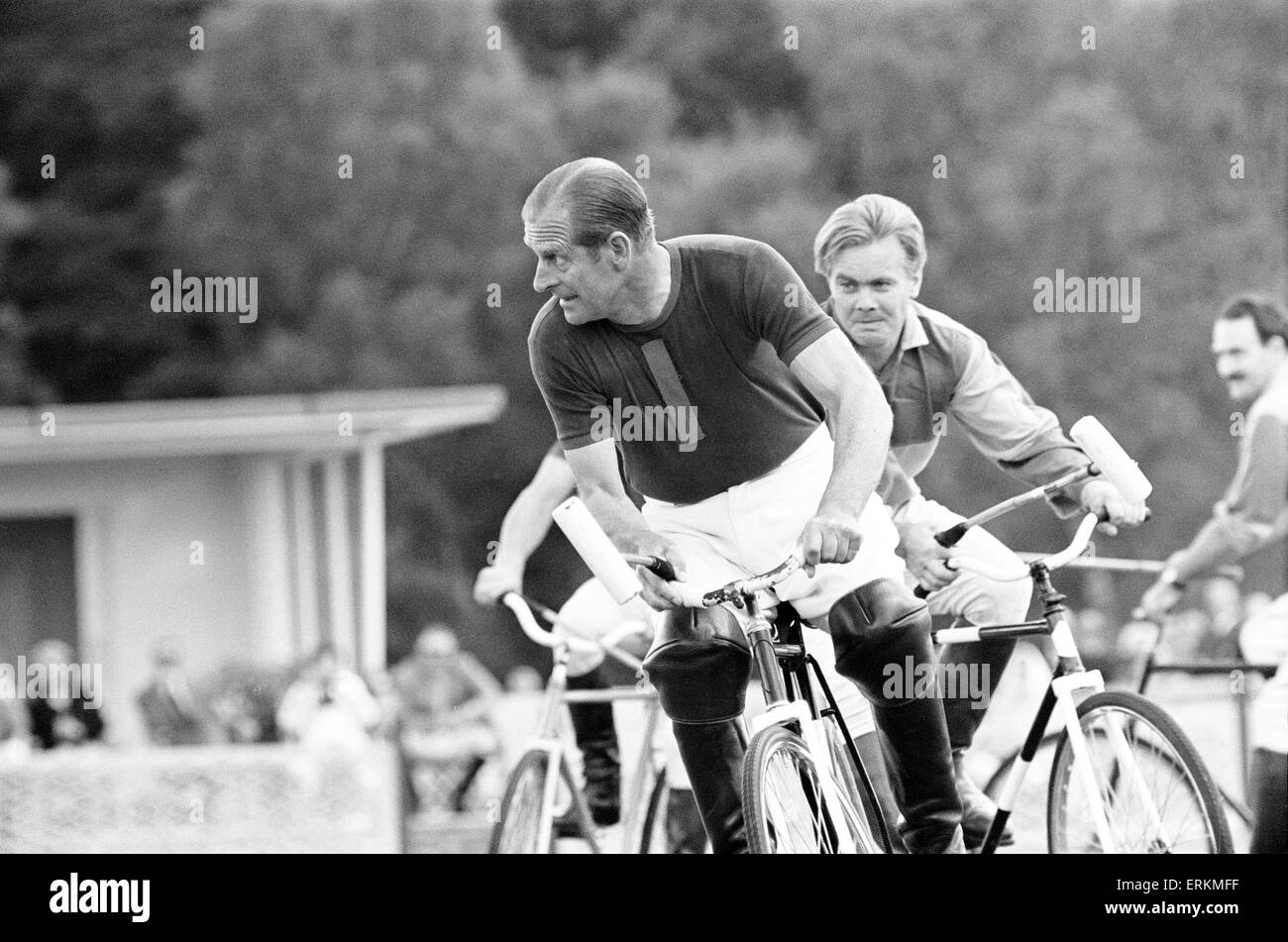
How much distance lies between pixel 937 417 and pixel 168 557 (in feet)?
26.8

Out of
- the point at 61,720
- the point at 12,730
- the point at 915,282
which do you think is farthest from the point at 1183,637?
the point at 915,282

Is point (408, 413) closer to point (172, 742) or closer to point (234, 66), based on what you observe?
point (172, 742)

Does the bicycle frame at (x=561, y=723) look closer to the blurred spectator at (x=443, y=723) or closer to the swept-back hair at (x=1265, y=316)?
the swept-back hair at (x=1265, y=316)

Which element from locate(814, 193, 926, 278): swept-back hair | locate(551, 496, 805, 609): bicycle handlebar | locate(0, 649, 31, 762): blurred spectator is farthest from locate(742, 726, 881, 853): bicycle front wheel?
locate(0, 649, 31, 762): blurred spectator

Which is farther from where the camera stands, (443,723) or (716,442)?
(443,723)

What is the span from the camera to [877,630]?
3271mm

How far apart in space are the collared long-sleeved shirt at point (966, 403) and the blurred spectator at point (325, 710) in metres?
5.12

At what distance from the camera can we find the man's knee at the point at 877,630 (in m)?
3.28

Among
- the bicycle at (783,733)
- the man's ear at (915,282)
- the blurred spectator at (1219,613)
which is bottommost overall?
the blurred spectator at (1219,613)

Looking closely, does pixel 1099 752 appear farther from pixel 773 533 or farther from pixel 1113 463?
pixel 773 533

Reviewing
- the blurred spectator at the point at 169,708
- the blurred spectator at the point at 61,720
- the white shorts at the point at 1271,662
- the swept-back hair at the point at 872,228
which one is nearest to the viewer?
the white shorts at the point at 1271,662

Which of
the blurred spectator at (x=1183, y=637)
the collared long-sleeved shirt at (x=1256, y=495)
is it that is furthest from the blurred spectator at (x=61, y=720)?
the collared long-sleeved shirt at (x=1256, y=495)

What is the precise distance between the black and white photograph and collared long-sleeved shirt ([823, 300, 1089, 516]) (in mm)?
11

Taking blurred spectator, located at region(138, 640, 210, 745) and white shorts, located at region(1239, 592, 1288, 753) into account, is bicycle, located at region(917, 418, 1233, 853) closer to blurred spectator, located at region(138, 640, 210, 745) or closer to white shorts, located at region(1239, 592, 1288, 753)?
white shorts, located at region(1239, 592, 1288, 753)
